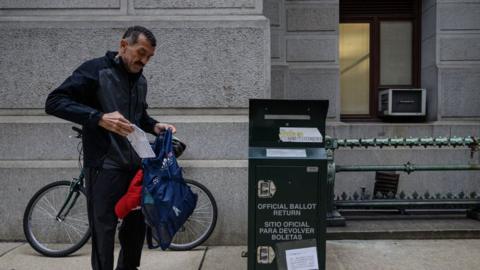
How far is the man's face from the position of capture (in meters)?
3.20

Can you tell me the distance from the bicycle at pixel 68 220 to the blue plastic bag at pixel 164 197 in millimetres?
1650

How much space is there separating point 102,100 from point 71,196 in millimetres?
1959

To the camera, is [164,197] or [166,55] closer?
[164,197]

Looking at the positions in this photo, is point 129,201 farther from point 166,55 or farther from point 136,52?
point 166,55

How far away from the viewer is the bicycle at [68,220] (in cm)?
489

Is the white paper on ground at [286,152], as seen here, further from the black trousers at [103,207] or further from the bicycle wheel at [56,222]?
the bicycle wheel at [56,222]

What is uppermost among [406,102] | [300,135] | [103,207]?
[406,102]

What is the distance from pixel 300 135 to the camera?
3408mm

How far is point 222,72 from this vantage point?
5.60 m

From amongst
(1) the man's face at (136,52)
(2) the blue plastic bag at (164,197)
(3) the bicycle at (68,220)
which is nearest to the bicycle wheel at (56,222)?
(3) the bicycle at (68,220)

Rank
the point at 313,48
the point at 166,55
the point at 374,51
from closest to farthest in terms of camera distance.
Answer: the point at 166,55
the point at 313,48
the point at 374,51

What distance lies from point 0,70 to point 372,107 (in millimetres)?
5779

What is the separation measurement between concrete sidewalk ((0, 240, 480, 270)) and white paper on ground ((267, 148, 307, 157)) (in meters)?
1.61

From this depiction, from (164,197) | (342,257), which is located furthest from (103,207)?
(342,257)
